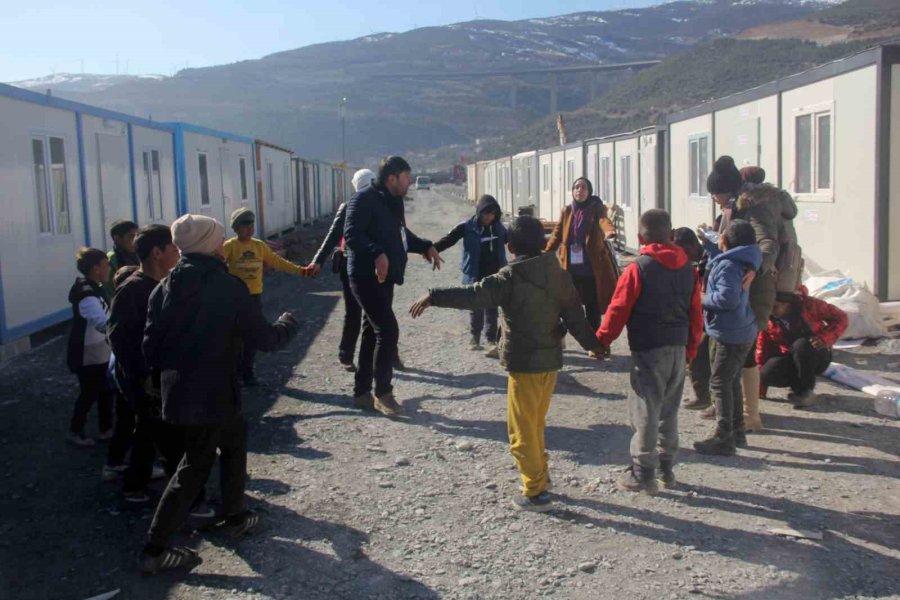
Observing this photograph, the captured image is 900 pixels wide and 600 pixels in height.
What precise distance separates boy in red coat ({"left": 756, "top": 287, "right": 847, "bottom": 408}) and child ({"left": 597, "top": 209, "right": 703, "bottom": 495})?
2251 mm

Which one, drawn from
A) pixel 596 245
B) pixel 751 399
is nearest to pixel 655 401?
pixel 751 399

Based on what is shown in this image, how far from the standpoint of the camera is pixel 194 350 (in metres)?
4.10

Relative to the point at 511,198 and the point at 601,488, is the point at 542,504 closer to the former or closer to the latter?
the point at 601,488

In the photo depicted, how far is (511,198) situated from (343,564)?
105ft

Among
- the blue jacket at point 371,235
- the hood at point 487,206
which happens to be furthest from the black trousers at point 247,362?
the hood at point 487,206

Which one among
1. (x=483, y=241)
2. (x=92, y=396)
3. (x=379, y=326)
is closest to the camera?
(x=92, y=396)

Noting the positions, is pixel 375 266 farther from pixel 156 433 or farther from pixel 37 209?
pixel 37 209

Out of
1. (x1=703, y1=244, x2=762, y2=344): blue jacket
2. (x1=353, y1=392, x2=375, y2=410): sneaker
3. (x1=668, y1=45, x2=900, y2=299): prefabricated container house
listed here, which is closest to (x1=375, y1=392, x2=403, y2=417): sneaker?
(x1=353, y1=392, x2=375, y2=410): sneaker

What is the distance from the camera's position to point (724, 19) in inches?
7781

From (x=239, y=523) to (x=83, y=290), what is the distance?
2042 mm

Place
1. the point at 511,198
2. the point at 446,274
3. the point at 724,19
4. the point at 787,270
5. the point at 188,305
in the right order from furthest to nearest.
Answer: the point at 724,19 → the point at 511,198 → the point at 446,274 → the point at 787,270 → the point at 188,305

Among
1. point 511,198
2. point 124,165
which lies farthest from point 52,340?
point 511,198

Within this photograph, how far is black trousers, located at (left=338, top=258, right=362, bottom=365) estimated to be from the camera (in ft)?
26.0

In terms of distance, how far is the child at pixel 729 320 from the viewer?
5.52m
